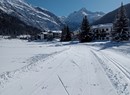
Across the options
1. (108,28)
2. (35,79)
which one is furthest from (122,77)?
(108,28)

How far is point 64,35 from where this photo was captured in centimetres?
9469

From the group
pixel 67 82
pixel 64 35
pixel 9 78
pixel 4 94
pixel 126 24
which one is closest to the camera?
pixel 4 94

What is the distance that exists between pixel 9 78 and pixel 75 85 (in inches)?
141

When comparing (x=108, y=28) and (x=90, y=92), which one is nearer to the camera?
(x=90, y=92)

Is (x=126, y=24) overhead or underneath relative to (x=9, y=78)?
overhead

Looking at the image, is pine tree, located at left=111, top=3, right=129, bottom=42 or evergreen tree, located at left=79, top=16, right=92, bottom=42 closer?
pine tree, located at left=111, top=3, right=129, bottom=42

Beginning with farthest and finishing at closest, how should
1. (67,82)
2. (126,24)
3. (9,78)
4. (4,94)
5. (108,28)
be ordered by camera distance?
1. (108,28)
2. (126,24)
3. (9,78)
4. (67,82)
5. (4,94)

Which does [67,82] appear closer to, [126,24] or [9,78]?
[9,78]

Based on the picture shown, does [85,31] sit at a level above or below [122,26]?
below

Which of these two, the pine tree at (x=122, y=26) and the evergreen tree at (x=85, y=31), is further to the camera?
the evergreen tree at (x=85, y=31)

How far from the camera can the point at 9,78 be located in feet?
34.1

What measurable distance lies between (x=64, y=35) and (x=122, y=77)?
84616 millimetres

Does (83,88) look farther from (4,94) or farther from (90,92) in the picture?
(4,94)

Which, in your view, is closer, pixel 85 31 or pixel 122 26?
pixel 122 26
